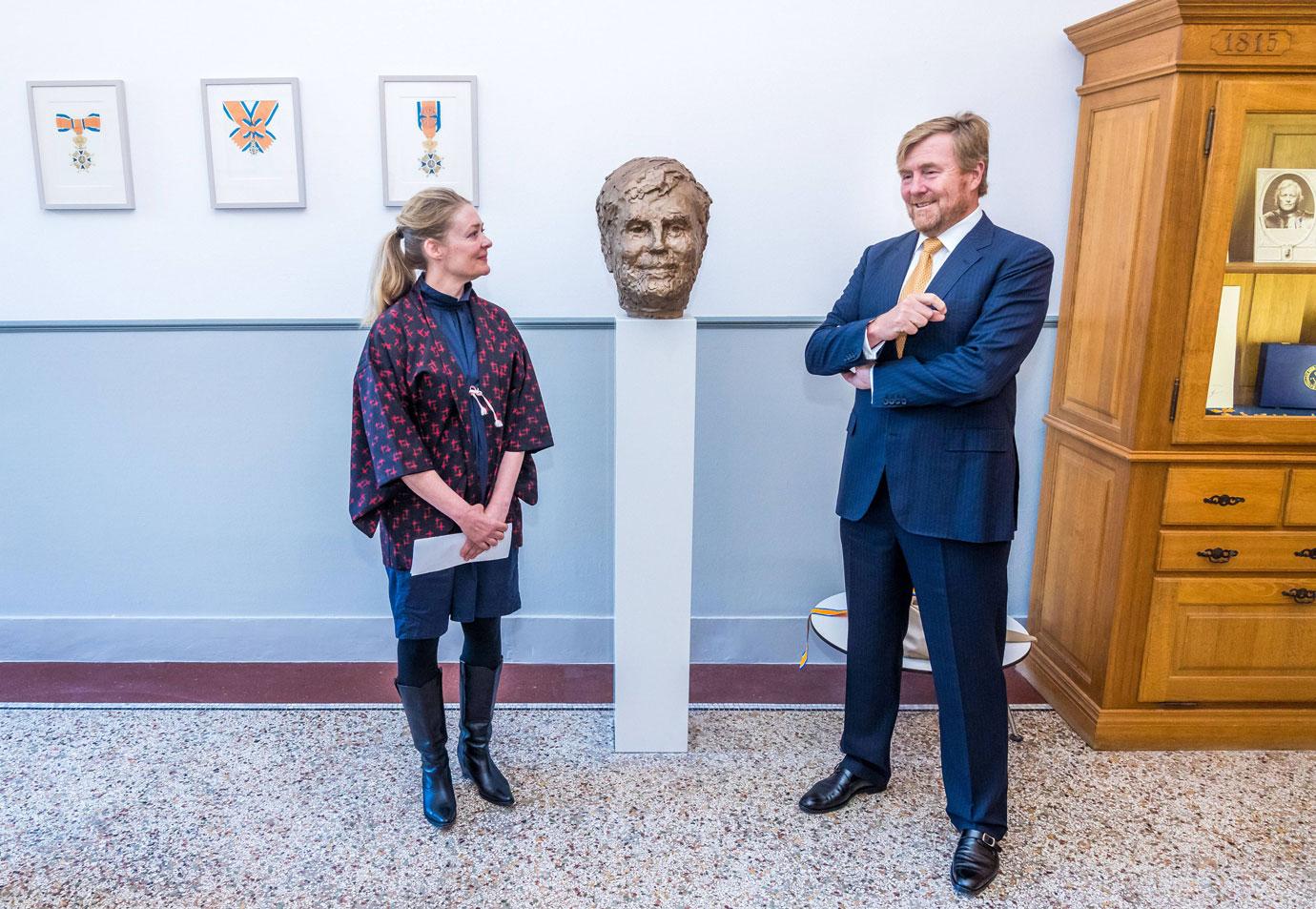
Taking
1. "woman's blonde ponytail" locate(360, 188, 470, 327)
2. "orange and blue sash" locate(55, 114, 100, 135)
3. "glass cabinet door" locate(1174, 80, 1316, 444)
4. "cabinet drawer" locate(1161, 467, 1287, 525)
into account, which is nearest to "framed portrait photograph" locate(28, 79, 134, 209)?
"orange and blue sash" locate(55, 114, 100, 135)

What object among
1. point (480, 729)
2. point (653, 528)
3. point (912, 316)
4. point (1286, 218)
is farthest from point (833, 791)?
point (1286, 218)

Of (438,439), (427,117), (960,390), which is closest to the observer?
(960,390)

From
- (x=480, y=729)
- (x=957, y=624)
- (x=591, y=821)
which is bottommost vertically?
(x=591, y=821)

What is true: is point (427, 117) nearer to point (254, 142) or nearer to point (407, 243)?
point (254, 142)

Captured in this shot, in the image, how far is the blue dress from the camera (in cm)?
201

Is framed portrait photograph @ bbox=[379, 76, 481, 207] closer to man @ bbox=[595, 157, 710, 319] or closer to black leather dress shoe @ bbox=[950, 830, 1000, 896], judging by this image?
man @ bbox=[595, 157, 710, 319]

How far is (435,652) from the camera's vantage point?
83.5 inches

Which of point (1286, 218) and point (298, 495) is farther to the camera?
point (298, 495)

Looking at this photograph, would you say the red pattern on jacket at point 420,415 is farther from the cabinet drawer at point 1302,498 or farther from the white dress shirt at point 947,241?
the cabinet drawer at point 1302,498

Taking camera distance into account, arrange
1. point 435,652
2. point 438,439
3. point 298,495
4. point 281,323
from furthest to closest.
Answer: point 298,495 < point 281,323 < point 435,652 < point 438,439

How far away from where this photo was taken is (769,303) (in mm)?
2732

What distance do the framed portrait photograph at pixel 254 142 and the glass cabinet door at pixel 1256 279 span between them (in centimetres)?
241

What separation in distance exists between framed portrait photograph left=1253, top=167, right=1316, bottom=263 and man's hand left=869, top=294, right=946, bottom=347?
3.59 feet

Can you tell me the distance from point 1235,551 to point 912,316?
127cm
